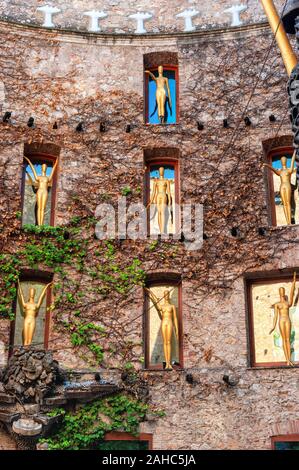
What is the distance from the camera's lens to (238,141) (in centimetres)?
1508

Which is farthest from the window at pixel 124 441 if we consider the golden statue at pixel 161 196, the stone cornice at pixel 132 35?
the stone cornice at pixel 132 35

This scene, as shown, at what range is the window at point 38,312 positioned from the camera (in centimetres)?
1354

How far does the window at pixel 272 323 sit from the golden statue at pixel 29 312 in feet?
13.3

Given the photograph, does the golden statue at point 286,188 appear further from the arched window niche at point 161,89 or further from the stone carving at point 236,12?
the stone carving at point 236,12

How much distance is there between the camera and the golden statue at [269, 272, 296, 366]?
13102 millimetres

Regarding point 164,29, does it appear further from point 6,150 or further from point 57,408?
point 57,408

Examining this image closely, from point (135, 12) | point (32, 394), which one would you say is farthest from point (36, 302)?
point (135, 12)

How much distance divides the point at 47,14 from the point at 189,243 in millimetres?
6777

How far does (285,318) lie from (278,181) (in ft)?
10.1

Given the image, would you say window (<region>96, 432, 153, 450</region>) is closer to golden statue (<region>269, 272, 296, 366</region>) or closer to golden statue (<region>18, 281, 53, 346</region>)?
golden statue (<region>18, 281, 53, 346</region>)

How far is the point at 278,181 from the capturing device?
48.5ft

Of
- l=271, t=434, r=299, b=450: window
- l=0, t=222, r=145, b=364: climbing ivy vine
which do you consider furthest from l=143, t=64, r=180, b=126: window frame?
l=271, t=434, r=299, b=450: window

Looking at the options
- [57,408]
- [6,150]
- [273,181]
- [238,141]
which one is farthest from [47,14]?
[57,408]

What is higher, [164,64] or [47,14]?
[47,14]
